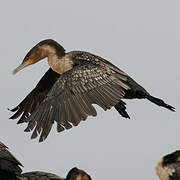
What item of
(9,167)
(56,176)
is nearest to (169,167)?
(56,176)

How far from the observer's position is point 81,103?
14219 mm

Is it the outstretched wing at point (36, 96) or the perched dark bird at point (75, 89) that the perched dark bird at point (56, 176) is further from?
the outstretched wing at point (36, 96)

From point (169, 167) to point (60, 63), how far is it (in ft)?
12.2

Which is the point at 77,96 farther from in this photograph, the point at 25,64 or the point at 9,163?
the point at 25,64

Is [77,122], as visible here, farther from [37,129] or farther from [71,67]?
[71,67]

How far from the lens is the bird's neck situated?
52.1 ft

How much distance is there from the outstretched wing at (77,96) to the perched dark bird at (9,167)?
431mm

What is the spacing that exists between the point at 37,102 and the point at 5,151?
→ 11.5 ft

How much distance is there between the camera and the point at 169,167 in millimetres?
12938

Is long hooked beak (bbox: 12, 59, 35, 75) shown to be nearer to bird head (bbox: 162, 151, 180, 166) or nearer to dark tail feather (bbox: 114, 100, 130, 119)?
dark tail feather (bbox: 114, 100, 130, 119)

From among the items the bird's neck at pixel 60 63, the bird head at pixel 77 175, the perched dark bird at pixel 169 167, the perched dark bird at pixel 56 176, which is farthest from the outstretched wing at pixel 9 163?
the bird's neck at pixel 60 63

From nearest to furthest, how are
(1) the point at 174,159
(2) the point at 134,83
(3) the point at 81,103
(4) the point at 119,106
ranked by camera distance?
(1) the point at 174,159
(3) the point at 81,103
(2) the point at 134,83
(4) the point at 119,106

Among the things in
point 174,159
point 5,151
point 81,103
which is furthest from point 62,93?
point 174,159

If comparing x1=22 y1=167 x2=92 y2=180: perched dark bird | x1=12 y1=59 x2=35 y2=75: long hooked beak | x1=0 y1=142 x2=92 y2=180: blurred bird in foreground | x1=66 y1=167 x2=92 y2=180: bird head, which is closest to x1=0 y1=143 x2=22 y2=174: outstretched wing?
x1=0 y1=142 x2=92 y2=180: blurred bird in foreground
